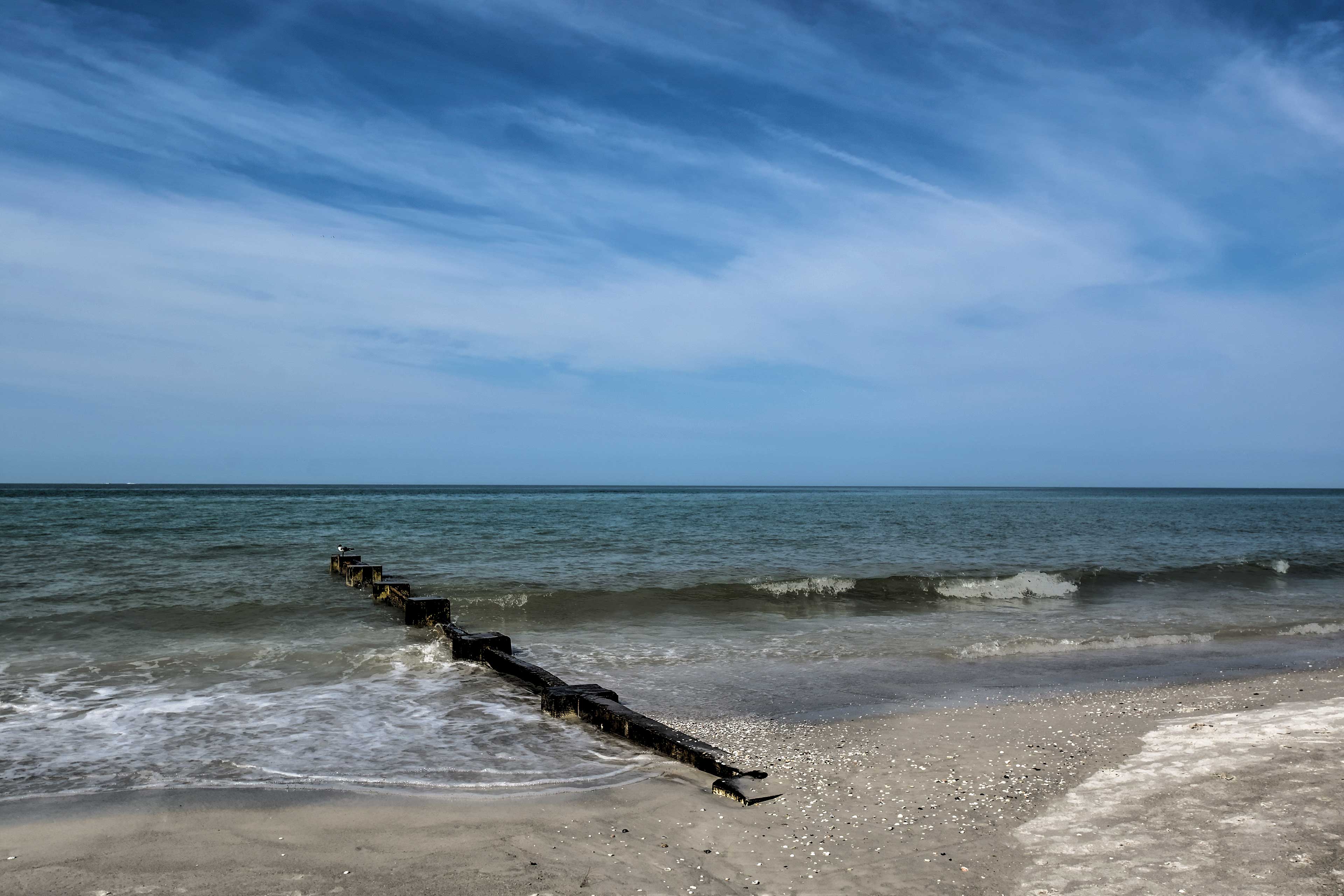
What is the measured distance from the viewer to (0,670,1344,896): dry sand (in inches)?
172

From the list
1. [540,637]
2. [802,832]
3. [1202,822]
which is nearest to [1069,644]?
[1202,822]

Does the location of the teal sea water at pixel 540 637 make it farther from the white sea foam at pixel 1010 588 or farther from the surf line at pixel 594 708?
the surf line at pixel 594 708

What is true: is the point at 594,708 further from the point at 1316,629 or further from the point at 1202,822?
the point at 1316,629

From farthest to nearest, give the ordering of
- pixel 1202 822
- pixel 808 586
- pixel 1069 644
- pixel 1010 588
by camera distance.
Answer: pixel 1010 588 < pixel 808 586 < pixel 1069 644 < pixel 1202 822

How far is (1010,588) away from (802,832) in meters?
16.3

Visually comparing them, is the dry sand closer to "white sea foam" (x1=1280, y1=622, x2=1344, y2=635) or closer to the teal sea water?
the teal sea water

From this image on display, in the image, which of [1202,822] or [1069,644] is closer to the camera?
[1202,822]

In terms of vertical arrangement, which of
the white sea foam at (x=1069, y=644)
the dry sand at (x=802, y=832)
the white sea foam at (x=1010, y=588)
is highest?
the dry sand at (x=802, y=832)

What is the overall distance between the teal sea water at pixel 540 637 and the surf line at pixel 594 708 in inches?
9.9

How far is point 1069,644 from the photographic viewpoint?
12.5 m

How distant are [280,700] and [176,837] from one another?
376cm

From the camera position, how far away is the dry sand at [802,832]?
4.37 meters

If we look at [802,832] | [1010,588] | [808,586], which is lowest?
[1010,588]

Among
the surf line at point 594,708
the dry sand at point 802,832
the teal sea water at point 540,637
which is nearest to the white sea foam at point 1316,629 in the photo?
the teal sea water at point 540,637
